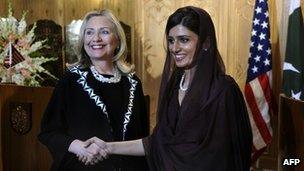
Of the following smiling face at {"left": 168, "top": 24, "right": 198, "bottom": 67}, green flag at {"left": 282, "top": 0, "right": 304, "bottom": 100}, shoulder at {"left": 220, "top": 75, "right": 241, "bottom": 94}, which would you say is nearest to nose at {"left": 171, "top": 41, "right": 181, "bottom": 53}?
smiling face at {"left": 168, "top": 24, "right": 198, "bottom": 67}

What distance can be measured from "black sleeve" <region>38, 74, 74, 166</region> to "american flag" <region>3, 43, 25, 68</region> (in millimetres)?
1047

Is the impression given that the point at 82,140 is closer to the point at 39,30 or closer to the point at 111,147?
the point at 111,147

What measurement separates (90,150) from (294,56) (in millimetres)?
2420

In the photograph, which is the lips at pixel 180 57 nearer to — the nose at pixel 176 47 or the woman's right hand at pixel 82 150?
the nose at pixel 176 47

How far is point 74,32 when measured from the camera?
5211 mm

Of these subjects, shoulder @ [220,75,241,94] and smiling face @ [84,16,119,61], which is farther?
smiling face @ [84,16,119,61]

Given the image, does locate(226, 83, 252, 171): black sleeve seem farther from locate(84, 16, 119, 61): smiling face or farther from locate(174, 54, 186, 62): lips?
locate(84, 16, 119, 61): smiling face

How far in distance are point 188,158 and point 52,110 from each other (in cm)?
71

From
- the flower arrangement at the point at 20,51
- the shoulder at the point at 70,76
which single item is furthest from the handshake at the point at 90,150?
the flower arrangement at the point at 20,51

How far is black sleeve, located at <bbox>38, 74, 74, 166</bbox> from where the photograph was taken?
183 cm

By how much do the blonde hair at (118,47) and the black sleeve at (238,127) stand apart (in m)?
0.74

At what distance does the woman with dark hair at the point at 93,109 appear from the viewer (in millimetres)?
1847

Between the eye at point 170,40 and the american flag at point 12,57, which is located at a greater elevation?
the american flag at point 12,57

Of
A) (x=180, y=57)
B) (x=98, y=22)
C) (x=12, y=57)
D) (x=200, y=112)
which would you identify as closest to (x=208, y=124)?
(x=200, y=112)
